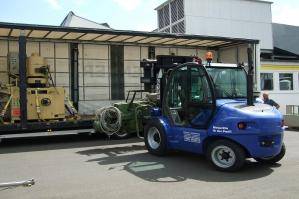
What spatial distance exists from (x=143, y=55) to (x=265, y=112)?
9.13m

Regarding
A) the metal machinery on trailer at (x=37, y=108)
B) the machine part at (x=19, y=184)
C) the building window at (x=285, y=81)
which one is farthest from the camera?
the building window at (x=285, y=81)

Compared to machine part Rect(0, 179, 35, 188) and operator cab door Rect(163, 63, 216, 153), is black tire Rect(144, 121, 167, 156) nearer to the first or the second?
operator cab door Rect(163, 63, 216, 153)

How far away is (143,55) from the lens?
16484 millimetres

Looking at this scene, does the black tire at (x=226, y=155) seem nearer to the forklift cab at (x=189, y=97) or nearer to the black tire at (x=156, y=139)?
the forklift cab at (x=189, y=97)

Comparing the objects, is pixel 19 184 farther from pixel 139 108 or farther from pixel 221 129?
pixel 139 108

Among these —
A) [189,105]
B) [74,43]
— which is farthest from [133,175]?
[74,43]

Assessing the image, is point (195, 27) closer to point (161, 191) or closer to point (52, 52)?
point (52, 52)

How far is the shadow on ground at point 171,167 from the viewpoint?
7.48 metres

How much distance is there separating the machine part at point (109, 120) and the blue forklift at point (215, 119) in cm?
214

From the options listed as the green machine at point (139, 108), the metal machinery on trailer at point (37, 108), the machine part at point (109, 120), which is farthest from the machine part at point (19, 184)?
the machine part at point (109, 120)

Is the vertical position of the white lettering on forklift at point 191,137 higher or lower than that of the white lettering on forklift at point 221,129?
lower

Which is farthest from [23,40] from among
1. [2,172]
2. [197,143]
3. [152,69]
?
[197,143]

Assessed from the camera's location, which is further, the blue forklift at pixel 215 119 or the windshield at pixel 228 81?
the windshield at pixel 228 81

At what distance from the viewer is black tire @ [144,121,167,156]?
934 centimetres
